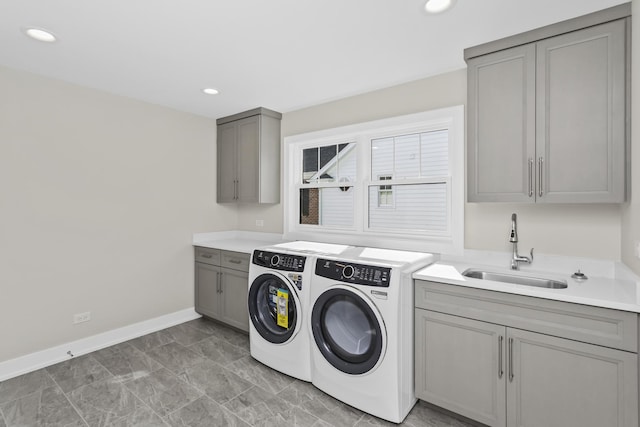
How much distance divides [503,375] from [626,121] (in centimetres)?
155

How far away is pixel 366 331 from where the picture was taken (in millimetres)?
2143

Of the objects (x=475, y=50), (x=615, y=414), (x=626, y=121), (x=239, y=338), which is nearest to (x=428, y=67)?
(x=475, y=50)

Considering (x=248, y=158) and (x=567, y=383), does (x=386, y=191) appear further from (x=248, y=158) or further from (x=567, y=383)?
(x=567, y=383)

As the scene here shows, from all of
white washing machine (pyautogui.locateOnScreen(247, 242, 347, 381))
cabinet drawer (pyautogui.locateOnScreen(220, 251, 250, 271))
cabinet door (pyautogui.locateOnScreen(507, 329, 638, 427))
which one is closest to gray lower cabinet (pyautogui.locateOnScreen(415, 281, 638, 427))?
cabinet door (pyautogui.locateOnScreen(507, 329, 638, 427))

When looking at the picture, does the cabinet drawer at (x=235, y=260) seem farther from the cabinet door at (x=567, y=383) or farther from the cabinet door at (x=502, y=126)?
the cabinet door at (x=567, y=383)

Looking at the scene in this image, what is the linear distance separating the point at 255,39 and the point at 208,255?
2412 mm

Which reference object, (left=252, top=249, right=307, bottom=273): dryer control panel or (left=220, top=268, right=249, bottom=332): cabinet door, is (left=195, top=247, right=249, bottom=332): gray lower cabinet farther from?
(left=252, top=249, right=307, bottom=273): dryer control panel

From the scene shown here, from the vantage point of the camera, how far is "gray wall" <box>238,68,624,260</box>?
205 cm

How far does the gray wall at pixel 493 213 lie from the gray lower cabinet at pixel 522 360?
710 mm

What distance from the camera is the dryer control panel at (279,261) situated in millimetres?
2500

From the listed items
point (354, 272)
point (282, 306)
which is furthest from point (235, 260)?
point (354, 272)

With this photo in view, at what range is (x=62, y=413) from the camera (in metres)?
2.11

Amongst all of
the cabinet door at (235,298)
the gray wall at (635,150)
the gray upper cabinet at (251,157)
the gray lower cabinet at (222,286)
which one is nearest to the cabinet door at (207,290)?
the gray lower cabinet at (222,286)

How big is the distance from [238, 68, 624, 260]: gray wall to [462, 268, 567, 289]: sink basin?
9.1 inches
